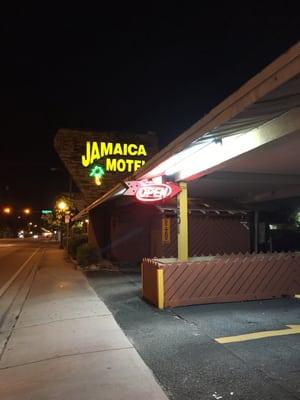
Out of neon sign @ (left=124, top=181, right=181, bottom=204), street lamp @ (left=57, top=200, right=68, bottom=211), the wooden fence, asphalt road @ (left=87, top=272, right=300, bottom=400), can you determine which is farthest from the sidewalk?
street lamp @ (left=57, top=200, right=68, bottom=211)

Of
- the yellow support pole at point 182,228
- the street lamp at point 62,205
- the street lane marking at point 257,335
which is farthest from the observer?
the street lamp at point 62,205

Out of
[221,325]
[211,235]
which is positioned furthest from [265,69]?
[211,235]

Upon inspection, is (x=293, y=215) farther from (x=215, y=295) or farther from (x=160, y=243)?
(x=215, y=295)

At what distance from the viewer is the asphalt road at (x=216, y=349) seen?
495 centimetres

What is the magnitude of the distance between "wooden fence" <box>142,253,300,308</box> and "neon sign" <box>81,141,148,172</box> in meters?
12.5

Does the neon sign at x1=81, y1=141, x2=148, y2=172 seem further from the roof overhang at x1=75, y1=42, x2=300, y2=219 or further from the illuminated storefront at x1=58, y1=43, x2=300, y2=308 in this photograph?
the roof overhang at x1=75, y1=42, x2=300, y2=219

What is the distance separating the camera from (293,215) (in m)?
22.4

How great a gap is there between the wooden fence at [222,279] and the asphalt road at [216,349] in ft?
1.03

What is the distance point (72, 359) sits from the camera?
6.26 metres

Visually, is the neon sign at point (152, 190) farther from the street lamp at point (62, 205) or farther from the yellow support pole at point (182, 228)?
the street lamp at point (62, 205)

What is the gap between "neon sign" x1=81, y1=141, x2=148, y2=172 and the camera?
2227 cm

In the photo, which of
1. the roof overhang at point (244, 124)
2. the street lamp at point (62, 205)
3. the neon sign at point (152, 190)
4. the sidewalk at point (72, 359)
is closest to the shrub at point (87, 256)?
the sidewalk at point (72, 359)

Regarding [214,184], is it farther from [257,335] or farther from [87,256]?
[87,256]

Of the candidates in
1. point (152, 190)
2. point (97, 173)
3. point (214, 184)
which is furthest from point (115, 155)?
point (152, 190)
